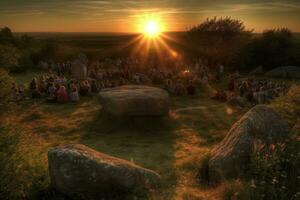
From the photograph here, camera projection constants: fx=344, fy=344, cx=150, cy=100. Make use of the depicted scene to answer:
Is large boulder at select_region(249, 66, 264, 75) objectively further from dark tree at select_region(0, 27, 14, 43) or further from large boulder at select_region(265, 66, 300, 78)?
dark tree at select_region(0, 27, 14, 43)

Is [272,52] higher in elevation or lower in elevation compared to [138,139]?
higher

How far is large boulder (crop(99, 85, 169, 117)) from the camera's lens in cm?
1691

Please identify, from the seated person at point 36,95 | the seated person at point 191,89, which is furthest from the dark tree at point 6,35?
the seated person at point 191,89

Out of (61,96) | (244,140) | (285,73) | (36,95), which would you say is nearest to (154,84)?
(61,96)

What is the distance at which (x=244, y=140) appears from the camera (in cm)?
955

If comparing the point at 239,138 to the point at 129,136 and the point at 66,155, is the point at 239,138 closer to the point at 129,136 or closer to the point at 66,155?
the point at 66,155

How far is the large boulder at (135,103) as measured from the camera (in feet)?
55.5

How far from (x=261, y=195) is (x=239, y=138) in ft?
9.68

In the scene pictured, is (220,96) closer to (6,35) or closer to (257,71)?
(257,71)

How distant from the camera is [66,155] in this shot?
27.9ft

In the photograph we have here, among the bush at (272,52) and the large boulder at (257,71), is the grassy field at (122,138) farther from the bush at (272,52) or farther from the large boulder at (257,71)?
the bush at (272,52)

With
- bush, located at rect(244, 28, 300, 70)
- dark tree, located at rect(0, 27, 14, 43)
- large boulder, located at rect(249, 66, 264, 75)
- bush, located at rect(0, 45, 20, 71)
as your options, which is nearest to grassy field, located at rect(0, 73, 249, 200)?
bush, located at rect(0, 45, 20, 71)

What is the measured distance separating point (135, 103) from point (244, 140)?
8.16 metres

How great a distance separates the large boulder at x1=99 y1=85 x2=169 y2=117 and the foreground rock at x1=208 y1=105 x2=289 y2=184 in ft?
22.3
